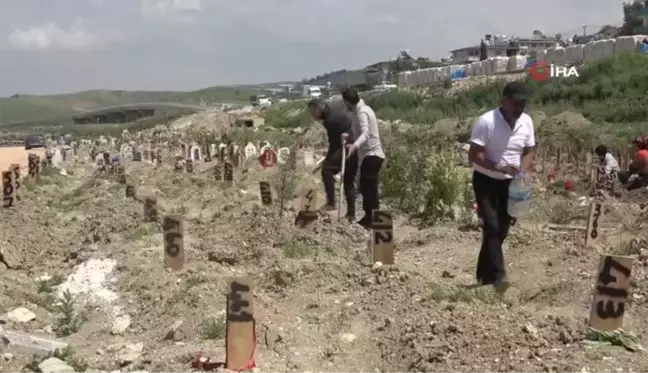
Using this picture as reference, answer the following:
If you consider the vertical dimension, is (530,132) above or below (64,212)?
above

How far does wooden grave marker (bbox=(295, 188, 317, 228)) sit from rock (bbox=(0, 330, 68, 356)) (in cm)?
324

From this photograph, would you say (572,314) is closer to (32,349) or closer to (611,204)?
(32,349)

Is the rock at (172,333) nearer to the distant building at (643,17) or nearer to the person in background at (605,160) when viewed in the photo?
the person in background at (605,160)

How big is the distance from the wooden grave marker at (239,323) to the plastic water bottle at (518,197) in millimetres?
2330

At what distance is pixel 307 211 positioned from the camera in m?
8.94

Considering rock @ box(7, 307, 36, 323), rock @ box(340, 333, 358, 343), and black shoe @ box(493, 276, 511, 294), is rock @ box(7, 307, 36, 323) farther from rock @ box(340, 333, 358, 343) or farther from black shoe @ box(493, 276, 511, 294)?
black shoe @ box(493, 276, 511, 294)

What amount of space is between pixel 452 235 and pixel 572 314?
3.12m

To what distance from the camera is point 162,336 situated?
20.0 ft

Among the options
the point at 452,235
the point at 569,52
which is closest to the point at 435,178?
the point at 452,235

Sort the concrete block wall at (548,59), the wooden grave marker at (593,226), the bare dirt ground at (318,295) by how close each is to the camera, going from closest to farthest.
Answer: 1. the bare dirt ground at (318,295)
2. the wooden grave marker at (593,226)
3. the concrete block wall at (548,59)

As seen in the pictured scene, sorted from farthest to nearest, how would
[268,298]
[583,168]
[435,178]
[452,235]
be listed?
[583,168]
[435,178]
[452,235]
[268,298]

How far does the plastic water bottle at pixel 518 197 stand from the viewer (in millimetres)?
6371

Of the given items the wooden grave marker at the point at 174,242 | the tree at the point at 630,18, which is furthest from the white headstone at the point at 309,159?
the tree at the point at 630,18

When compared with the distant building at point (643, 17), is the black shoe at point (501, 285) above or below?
below
